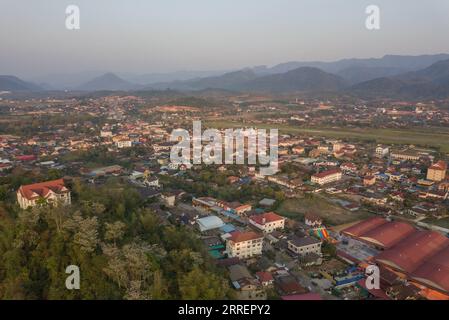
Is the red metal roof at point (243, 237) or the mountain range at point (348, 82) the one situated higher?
the mountain range at point (348, 82)

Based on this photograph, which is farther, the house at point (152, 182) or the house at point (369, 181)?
the house at point (369, 181)

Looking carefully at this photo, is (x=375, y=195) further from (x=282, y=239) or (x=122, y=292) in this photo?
(x=122, y=292)

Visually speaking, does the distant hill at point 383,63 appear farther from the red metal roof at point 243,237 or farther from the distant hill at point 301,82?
the red metal roof at point 243,237

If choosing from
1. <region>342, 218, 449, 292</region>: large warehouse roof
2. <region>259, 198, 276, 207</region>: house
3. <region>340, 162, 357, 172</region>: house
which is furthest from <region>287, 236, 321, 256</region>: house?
<region>340, 162, 357, 172</region>: house

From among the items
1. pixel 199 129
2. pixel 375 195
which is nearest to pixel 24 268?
pixel 375 195

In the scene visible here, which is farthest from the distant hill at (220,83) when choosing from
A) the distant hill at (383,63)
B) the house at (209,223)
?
the house at (209,223)

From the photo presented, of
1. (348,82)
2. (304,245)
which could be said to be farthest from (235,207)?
(348,82)

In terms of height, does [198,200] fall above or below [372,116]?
below
